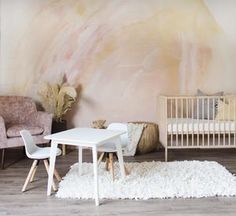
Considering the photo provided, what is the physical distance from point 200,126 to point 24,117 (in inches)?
96.0

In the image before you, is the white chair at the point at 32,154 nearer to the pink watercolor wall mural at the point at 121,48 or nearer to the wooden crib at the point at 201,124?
the wooden crib at the point at 201,124

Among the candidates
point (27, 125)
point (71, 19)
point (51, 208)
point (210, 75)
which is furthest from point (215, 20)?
point (51, 208)

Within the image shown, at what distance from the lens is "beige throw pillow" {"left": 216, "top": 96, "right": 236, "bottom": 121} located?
477cm

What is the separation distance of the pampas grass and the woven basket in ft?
3.84

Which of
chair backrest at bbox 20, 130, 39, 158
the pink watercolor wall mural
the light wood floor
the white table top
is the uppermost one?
the pink watercolor wall mural

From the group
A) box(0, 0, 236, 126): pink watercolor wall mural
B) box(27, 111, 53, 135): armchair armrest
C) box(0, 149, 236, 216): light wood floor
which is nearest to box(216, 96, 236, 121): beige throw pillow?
box(0, 0, 236, 126): pink watercolor wall mural

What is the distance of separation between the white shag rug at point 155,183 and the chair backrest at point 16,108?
1334mm

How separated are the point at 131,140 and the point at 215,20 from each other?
2.26m

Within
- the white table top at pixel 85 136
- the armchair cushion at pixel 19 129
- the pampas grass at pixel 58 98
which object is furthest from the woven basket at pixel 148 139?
the white table top at pixel 85 136

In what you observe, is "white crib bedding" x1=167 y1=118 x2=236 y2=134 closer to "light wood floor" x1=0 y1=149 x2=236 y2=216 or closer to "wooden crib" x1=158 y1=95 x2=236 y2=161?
"wooden crib" x1=158 y1=95 x2=236 y2=161

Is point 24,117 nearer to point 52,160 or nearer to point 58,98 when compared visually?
point 58,98

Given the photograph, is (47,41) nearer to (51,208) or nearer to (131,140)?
(131,140)

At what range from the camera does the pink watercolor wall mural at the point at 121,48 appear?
5.45 m

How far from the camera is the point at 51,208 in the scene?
9.99 feet
